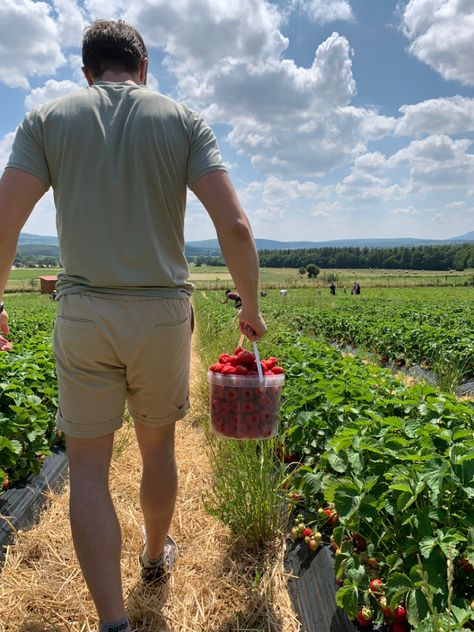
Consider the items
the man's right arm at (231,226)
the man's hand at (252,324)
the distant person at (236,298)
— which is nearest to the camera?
the man's right arm at (231,226)

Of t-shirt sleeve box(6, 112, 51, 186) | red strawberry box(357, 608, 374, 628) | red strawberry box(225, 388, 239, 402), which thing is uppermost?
t-shirt sleeve box(6, 112, 51, 186)

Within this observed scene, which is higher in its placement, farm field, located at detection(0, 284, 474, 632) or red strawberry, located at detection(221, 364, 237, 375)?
red strawberry, located at detection(221, 364, 237, 375)

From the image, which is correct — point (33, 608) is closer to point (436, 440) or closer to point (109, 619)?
point (109, 619)

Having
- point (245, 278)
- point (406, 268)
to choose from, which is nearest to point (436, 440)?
point (245, 278)

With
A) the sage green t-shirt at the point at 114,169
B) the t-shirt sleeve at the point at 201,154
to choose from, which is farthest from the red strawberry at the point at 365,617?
the t-shirt sleeve at the point at 201,154

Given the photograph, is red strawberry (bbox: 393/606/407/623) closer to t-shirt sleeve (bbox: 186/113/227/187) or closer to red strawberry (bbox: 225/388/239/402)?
red strawberry (bbox: 225/388/239/402)

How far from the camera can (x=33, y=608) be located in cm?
223

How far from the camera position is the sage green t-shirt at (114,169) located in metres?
1.77

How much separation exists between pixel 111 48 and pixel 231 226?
2.81ft

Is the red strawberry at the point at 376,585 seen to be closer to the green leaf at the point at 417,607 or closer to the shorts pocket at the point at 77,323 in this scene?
the green leaf at the point at 417,607

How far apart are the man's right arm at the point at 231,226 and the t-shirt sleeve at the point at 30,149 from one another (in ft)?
1.90

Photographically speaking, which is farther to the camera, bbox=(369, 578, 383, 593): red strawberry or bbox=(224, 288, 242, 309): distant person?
bbox=(224, 288, 242, 309): distant person

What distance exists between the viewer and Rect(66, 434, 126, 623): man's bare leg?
71.2 inches

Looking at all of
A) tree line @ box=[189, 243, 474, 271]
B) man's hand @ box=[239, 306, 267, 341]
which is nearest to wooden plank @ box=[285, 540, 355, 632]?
man's hand @ box=[239, 306, 267, 341]
